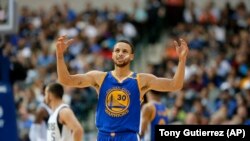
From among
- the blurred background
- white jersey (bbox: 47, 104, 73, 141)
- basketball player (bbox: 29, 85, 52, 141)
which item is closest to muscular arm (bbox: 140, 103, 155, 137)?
basketball player (bbox: 29, 85, 52, 141)

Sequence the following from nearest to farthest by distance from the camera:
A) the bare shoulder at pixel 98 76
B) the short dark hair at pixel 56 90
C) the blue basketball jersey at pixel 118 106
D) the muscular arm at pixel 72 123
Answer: the blue basketball jersey at pixel 118 106 < the bare shoulder at pixel 98 76 < the muscular arm at pixel 72 123 < the short dark hair at pixel 56 90

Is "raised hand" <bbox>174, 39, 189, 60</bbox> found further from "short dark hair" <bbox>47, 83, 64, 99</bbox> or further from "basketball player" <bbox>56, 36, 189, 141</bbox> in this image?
"short dark hair" <bbox>47, 83, 64, 99</bbox>

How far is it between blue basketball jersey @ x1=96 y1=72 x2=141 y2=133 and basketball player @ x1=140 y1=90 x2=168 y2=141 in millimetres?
3239

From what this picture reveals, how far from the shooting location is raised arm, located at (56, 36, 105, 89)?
948 cm

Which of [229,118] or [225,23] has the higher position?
[225,23]

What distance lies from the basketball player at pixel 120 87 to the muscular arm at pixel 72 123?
4.01 ft

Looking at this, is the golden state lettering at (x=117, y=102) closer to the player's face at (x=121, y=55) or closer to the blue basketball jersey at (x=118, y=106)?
the blue basketball jersey at (x=118, y=106)

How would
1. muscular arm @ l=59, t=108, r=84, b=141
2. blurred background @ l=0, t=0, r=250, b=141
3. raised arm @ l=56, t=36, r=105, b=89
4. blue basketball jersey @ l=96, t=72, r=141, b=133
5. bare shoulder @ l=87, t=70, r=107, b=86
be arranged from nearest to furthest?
1. raised arm @ l=56, t=36, r=105, b=89
2. blue basketball jersey @ l=96, t=72, r=141, b=133
3. bare shoulder @ l=87, t=70, r=107, b=86
4. muscular arm @ l=59, t=108, r=84, b=141
5. blurred background @ l=0, t=0, r=250, b=141

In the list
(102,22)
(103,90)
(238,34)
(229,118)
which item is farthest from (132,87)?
(102,22)

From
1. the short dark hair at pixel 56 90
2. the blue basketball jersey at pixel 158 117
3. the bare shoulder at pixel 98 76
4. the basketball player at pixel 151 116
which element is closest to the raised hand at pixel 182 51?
the bare shoulder at pixel 98 76

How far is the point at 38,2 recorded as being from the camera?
29.9 metres

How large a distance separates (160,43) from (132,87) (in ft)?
51.6

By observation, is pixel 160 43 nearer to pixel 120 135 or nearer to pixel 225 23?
pixel 225 23

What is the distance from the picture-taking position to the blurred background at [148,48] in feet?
66.0
